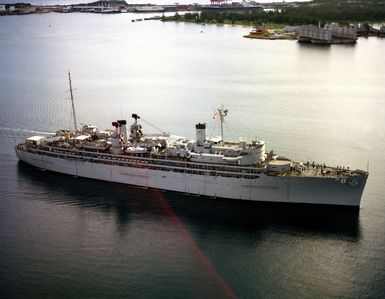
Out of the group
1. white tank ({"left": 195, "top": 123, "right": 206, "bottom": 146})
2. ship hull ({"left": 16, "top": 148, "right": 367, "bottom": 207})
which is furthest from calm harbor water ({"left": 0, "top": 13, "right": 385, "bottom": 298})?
white tank ({"left": 195, "top": 123, "right": 206, "bottom": 146})

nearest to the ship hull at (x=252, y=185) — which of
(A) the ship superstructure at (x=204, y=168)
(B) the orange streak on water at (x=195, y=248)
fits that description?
(A) the ship superstructure at (x=204, y=168)

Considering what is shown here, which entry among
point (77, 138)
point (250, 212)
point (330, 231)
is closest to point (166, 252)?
point (250, 212)

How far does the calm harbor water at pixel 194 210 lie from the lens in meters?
26.1

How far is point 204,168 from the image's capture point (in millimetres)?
34750

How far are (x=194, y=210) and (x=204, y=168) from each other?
123 inches

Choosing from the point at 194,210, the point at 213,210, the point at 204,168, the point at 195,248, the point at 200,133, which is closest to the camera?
the point at 195,248

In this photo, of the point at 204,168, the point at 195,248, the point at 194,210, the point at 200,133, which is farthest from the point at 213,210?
the point at 200,133

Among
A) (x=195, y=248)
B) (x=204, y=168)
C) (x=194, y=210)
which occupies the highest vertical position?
(x=204, y=168)

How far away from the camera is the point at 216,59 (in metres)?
94.5

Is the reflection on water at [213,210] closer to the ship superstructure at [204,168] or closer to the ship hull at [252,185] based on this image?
the ship hull at [252,185]

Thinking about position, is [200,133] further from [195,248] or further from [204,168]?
[195,248]

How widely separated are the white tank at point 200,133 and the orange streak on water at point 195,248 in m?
4.91

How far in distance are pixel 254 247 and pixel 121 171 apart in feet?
44.0

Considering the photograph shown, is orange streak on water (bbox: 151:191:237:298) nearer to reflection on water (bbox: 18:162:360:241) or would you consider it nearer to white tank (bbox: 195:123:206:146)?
reflection on water (bbox: 18:162:360:241)
